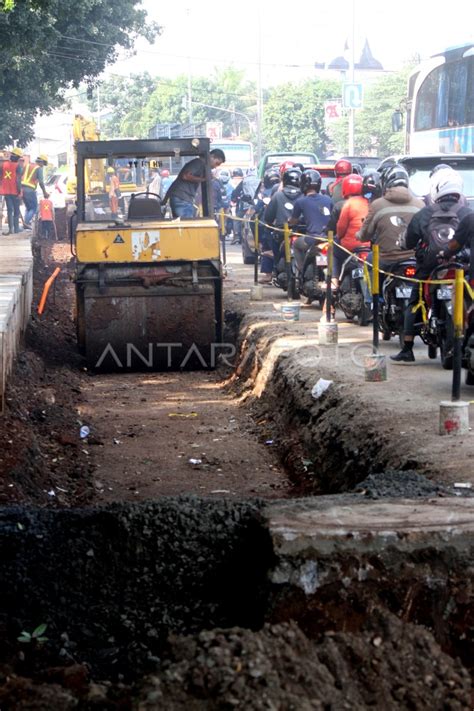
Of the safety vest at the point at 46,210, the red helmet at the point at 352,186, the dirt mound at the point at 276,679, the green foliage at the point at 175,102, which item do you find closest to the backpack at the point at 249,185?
the safety vest at the point at 46,210

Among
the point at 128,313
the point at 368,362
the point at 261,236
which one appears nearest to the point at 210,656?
the point at 368,362

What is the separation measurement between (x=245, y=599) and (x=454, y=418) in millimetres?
3054

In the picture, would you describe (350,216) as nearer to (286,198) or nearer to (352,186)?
(352,186)

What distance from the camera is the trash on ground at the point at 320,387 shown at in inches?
406

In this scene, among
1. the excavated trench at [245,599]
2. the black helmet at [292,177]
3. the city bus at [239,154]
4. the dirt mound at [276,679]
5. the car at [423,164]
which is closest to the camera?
the dirt mound at [276,679]

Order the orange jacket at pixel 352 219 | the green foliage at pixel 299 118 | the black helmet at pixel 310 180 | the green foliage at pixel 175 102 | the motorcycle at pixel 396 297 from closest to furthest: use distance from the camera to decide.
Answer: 1. the motorcycle at pixel 396 297
2. the orange jacket at pixel 352 219
3. the black helmet at pixel 310 180
4. the green foliage at pixel 299 118
5. the green foliage at pixel 175 102

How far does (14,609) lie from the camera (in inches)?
210

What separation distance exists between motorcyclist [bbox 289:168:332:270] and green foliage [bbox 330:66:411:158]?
177 feet

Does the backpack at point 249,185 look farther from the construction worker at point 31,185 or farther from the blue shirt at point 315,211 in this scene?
the blue shirt at point 315,211

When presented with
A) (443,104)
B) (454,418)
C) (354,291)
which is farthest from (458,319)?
(443,104)

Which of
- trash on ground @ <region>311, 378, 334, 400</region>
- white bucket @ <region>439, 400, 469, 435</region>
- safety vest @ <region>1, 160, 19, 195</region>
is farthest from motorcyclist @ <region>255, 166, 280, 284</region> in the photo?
white bucket @ <region>439, 400, 469, 435</region>

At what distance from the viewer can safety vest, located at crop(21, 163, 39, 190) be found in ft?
94.3

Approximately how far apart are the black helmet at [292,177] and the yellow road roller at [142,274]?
4.23 m

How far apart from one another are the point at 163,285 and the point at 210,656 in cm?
944
